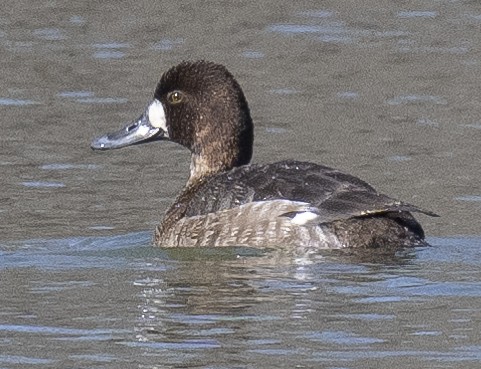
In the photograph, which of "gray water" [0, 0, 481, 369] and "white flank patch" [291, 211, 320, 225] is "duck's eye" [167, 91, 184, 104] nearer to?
"gray water" [0, 0, 481, 369]

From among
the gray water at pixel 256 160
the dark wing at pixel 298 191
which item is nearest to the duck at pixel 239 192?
the dark wing at pixel 298 191

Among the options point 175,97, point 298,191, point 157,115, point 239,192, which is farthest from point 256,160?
point 298,191

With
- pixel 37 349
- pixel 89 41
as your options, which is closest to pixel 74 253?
pixel 37 349

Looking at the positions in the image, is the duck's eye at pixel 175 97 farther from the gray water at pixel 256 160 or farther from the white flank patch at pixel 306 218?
the white flank patch at pixel 306 218

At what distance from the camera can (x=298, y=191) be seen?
1015 cm

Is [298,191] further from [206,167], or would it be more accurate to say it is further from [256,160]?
[256,160]

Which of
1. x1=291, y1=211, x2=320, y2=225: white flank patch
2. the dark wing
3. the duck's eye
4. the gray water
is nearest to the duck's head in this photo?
the duck's eye

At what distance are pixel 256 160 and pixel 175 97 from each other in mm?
1734

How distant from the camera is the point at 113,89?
14.9 m

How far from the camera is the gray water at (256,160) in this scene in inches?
327

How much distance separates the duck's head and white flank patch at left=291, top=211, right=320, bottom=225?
46.8 inches

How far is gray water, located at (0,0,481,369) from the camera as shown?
327 inches

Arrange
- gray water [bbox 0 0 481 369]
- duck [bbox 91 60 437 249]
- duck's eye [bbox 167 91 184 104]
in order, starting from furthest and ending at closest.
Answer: duck's eye [bbox 167 91 184 104] < duck [bbox 91 60 437 249] < gray water [bbox 0 0 481 369]

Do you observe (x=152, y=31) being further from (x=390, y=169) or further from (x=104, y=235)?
(x=104, y=235)
